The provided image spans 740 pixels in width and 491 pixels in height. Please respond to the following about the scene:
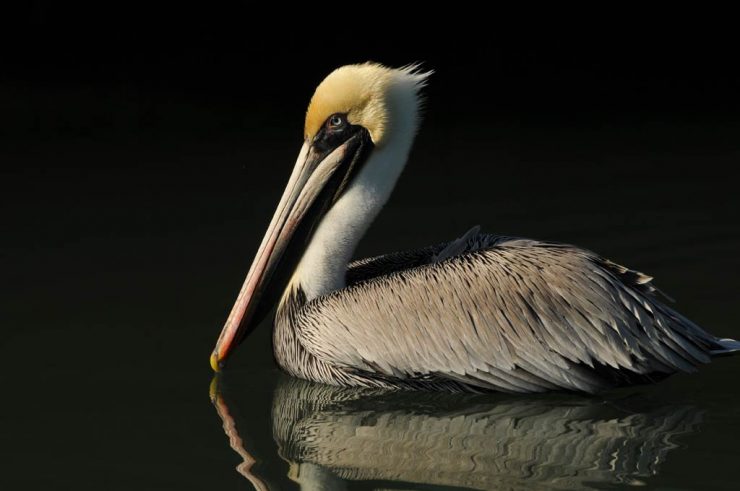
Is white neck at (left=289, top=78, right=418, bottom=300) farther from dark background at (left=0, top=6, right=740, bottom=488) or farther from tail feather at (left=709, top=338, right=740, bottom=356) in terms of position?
tail feather at (left=709, top=338, right=740, bottom=356)

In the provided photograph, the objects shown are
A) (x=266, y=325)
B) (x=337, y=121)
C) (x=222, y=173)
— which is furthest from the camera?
(x=222, y=173)

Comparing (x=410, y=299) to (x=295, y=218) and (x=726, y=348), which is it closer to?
(x=295, y=218)

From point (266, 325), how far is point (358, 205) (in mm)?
961

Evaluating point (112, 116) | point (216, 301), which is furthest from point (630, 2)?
point (216, 301)

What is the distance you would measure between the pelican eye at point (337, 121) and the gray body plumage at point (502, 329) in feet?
1.90

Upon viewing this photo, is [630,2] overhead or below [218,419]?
overhead

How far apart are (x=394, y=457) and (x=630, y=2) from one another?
11312 millimetres

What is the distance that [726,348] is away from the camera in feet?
16.0

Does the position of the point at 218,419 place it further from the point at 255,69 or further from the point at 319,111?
the point at 255,69

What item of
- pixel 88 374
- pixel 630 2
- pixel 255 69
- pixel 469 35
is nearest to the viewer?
pixel 88 374

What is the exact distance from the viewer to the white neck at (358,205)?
17.0 ft

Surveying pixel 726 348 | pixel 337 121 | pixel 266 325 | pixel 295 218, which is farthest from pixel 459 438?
pixel 266 325

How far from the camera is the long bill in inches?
205

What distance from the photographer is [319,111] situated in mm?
5180
